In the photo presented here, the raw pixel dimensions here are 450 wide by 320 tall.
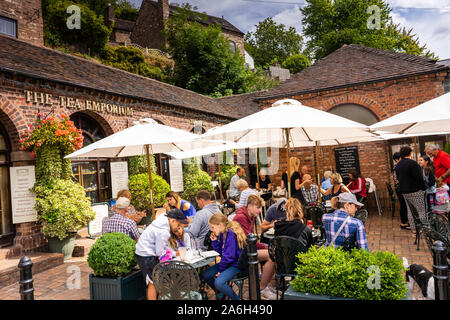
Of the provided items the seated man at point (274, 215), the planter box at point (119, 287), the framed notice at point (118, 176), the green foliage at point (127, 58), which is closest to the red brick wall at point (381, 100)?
the seated man at point (274, 215)

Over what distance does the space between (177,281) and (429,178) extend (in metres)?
6.17

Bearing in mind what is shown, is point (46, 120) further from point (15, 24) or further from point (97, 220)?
point (15, 24)

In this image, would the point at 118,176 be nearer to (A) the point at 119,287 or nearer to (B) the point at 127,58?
(A) the point at 119,287

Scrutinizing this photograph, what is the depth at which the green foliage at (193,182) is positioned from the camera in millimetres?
12990

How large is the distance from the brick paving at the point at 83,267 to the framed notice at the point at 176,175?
622 centimetres

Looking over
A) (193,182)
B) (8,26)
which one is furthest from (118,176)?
(8,26)

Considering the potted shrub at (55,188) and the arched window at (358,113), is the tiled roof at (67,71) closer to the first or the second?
the potted shrub at (55,188)

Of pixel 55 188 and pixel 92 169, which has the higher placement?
pixel 92 169

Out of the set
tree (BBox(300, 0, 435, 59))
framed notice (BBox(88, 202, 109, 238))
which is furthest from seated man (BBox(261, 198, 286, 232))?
tree (BBox(300, 0, 435, 59))

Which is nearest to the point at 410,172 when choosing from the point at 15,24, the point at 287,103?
the point at 287,103

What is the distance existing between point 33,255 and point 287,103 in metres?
5.95

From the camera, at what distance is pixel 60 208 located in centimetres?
661

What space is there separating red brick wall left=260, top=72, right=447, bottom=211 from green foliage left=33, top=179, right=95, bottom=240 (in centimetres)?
878

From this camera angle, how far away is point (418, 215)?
248 inches
